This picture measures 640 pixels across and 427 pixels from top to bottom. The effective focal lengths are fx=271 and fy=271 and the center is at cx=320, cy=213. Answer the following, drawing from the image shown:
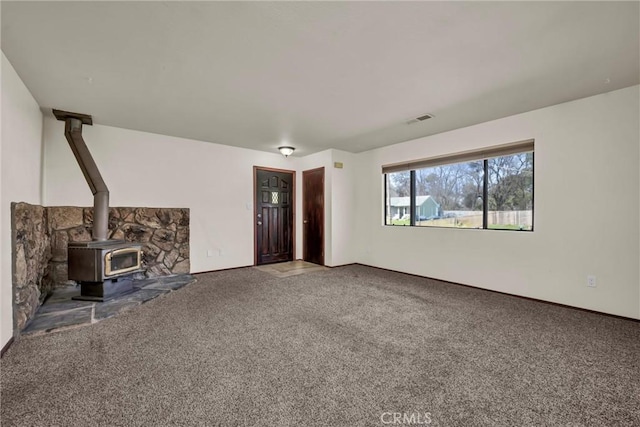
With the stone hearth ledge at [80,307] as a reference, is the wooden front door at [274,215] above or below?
above

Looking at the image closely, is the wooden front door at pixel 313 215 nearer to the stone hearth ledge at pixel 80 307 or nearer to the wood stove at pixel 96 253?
the stone hearth ledge at pixel 80 307

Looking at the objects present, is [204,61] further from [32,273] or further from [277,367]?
[32,273]

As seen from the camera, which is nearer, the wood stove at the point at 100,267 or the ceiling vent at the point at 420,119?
the wood stove at the point at 100,267

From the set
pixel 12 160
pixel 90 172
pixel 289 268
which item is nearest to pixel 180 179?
pixel 90 172

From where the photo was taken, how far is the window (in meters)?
3.60

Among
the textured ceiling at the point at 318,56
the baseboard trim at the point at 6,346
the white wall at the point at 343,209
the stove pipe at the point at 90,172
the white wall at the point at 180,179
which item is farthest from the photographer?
the white wall at the point at 343,209

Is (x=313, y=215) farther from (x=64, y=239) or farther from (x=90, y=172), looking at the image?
(x=64, y=239)

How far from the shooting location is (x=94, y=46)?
209 centimetres

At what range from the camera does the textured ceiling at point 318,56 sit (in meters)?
1.74

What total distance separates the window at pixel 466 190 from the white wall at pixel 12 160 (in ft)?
16.2

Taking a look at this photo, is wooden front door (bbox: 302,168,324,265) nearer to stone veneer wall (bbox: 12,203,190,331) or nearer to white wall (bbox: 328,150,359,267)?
white wall (bbox: 328,150,359,267)

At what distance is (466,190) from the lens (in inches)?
165

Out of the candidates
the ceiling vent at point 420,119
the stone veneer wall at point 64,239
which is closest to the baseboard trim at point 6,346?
the stone veneer wall at point 64,239

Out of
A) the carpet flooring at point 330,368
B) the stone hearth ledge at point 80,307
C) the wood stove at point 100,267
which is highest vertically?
the wood stove at point 100,267
